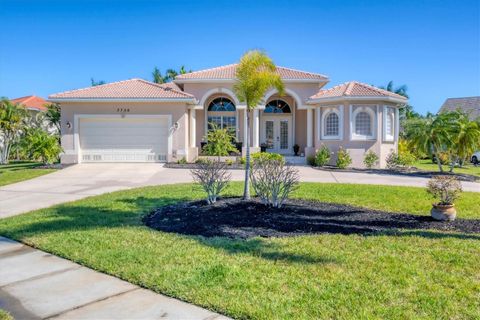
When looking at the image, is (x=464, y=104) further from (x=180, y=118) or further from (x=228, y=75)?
(x=180, y=118)

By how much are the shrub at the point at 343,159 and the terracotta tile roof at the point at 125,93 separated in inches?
356

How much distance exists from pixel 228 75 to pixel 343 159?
9620 millimetres

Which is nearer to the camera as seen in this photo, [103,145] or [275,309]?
[275,309]

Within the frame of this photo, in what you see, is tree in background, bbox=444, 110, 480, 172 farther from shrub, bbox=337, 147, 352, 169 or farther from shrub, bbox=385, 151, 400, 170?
shrub, bbox=337, 147, 352, 169

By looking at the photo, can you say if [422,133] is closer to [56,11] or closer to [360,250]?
[360,250]

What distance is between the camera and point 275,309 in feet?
13.0

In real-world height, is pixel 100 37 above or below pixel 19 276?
above

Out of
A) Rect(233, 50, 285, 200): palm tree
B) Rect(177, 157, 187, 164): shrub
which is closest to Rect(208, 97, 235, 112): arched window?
Rect(177, 157, 187, 164): shrub

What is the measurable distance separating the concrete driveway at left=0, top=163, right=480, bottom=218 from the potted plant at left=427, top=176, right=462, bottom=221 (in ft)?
21.0

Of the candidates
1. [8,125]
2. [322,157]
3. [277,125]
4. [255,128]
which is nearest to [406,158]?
[322,157]

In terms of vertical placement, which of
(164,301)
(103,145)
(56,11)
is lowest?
(164,301)

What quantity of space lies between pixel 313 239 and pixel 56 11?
15.7 meters

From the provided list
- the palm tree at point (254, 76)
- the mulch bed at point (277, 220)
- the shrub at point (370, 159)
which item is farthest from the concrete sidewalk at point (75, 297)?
the shrub at point (370, 159)

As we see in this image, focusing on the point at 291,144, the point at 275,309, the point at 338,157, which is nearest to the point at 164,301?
the point at 275,309
